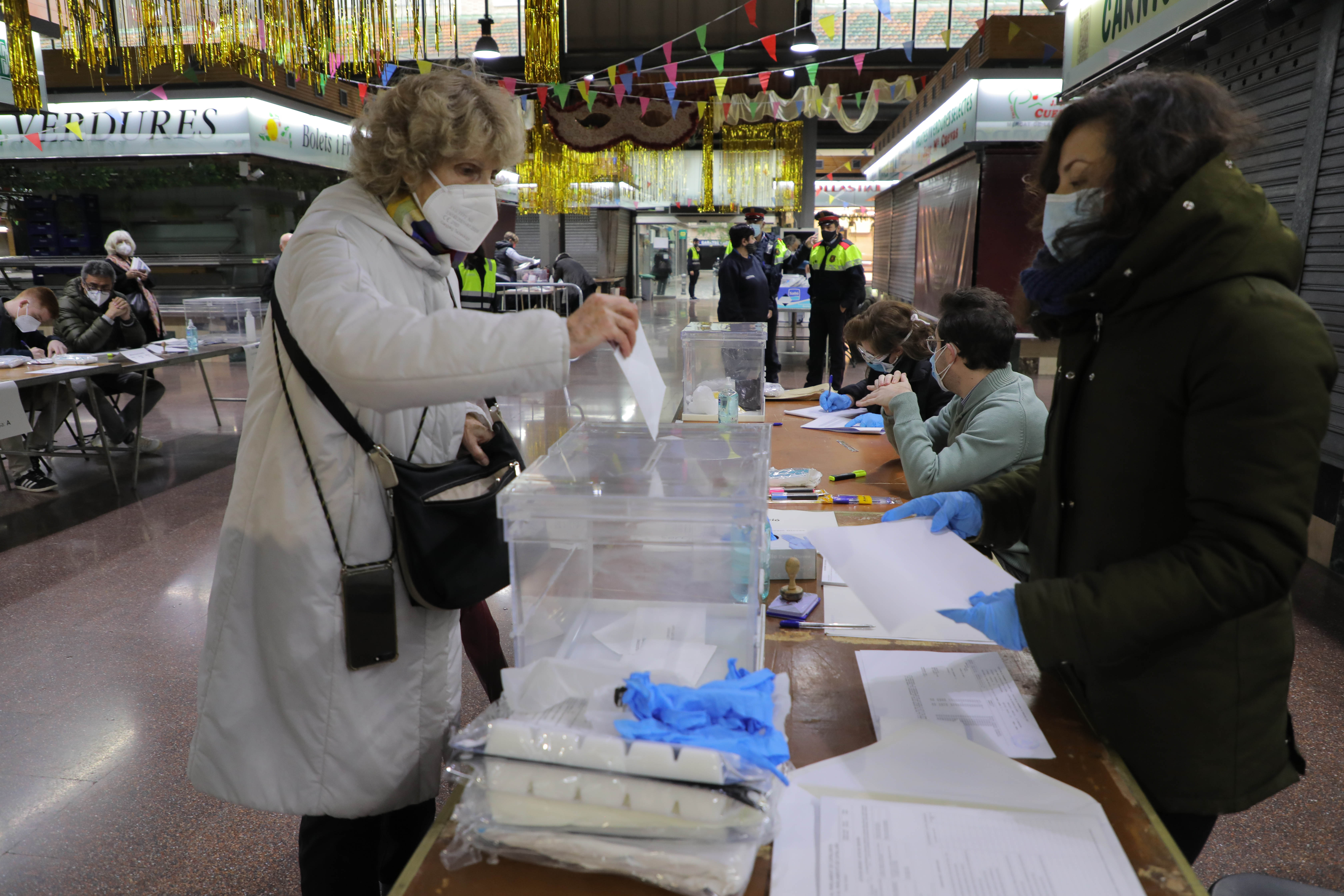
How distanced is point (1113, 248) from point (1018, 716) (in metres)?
0.65

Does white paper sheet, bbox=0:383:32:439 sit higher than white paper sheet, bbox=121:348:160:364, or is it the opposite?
white paper sheet, bbox=121:348:160:364

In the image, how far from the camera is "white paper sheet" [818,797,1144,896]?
85 centimetres

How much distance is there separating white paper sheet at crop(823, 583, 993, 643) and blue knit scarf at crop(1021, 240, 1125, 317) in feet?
1.49

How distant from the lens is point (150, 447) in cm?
629

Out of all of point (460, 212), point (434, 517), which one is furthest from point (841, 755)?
point (460, 212)

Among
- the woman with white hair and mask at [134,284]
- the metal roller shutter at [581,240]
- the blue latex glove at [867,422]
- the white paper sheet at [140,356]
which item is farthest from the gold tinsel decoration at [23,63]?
the metal roller shutter at [581,240]

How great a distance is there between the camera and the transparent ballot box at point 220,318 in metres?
7.03

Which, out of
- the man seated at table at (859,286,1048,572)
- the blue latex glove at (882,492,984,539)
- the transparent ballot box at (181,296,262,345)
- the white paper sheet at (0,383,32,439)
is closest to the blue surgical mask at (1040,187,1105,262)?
the blue latex glove at (882,492,984,539)

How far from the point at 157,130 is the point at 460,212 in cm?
1195

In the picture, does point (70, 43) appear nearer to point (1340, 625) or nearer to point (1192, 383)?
point (1192, 383)

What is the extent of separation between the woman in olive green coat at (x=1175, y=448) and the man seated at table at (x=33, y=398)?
19.5 feet

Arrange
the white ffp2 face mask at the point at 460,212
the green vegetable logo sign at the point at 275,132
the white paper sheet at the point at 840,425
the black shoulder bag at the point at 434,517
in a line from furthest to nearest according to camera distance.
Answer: the green vegetable logo sign at the point at 275,132, the white paper sheet at the point at 840,425, the white ffp2 face mask at the point at 460,212, the black shoulder bag at the point at 434,517

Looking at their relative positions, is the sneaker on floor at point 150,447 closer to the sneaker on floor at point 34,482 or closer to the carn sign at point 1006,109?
the sneaker on floor at point 34,482

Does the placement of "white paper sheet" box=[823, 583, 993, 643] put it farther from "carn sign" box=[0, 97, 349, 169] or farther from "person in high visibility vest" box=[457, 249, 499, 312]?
"carn sign" box=[0, 97, 349, 169]
